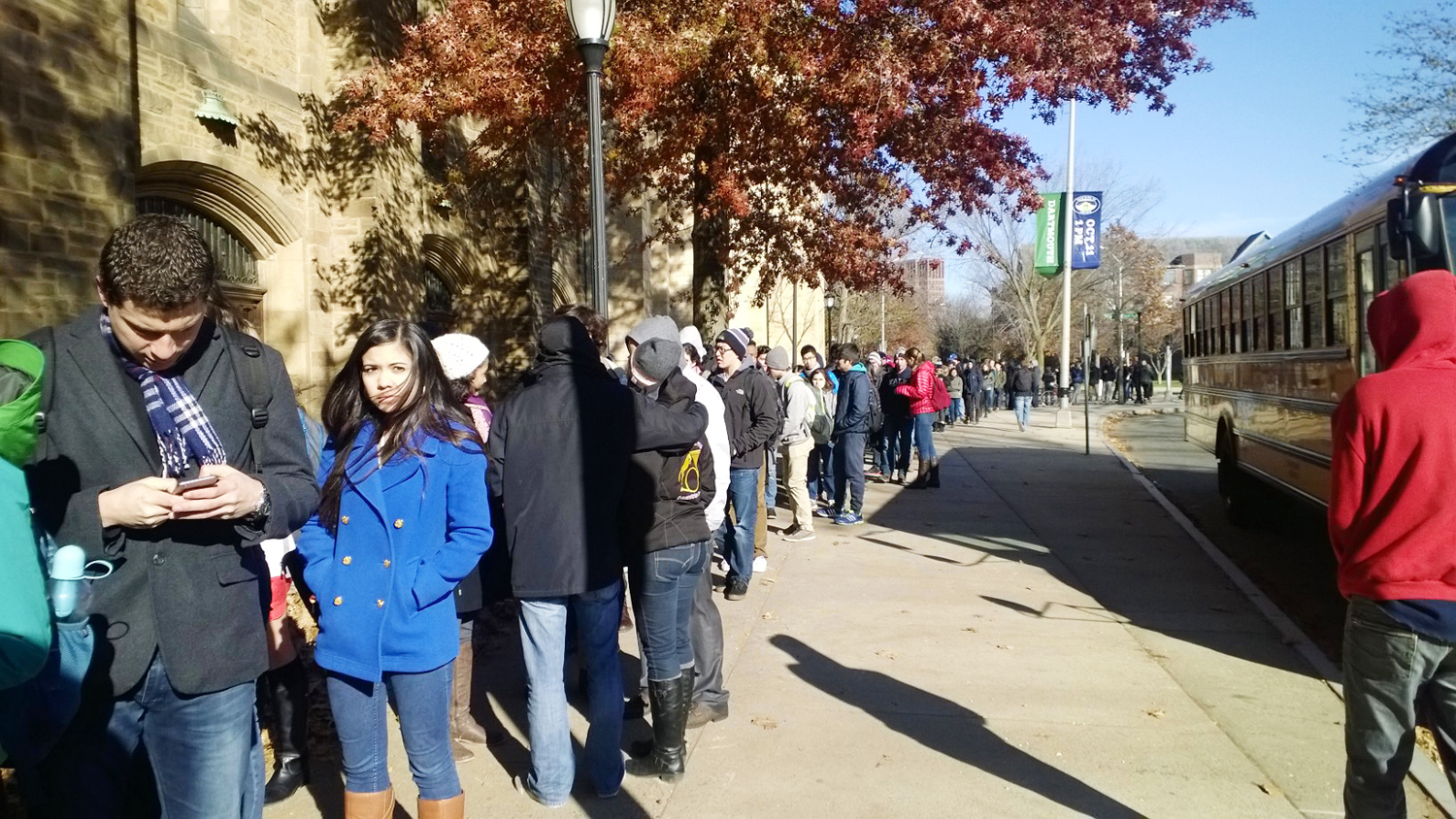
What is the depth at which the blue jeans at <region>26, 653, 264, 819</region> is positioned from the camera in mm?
2373

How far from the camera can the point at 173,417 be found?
2.43m

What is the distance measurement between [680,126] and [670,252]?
13276mm

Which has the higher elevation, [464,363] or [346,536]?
[464,363]

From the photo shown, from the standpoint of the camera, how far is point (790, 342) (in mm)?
38938

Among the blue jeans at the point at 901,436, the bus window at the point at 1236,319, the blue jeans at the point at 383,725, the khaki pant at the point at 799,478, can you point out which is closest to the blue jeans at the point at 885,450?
the blue jeans at the point at 901,436

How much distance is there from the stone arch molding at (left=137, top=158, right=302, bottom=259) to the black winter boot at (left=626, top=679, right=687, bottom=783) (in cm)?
603

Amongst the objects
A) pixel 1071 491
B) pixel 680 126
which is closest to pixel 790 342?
pixel 1071 491

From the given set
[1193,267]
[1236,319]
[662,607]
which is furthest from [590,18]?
[1193,267]

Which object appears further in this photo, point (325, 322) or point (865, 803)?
point (325, 322)

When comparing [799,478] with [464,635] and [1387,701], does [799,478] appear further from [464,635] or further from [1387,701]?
[1387,701]

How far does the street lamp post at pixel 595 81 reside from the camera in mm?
6348

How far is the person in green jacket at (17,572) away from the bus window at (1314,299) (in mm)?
8268

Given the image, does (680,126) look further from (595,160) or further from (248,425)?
(248,425)

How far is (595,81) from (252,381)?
14.6 ft
